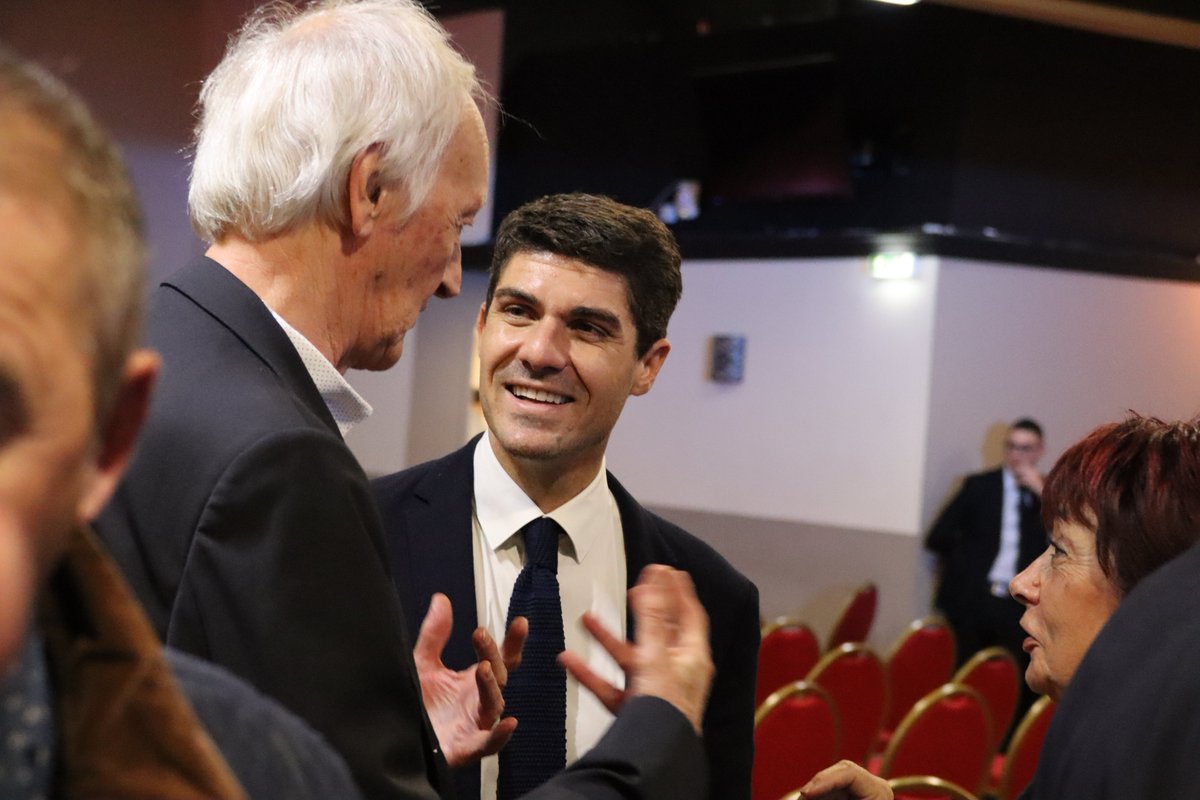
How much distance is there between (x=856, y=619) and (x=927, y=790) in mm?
4846

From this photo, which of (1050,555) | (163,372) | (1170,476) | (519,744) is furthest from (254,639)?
(1050,555)

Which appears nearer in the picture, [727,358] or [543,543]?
[543,543]

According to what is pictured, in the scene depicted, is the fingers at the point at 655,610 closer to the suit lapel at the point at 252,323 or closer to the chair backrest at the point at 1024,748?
the suit lapel at the point at 252,323

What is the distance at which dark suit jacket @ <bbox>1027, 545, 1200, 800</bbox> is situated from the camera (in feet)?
3.19

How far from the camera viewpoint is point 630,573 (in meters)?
2.08

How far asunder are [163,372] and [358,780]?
42 cm

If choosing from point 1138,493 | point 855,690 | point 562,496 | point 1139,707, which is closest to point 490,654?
point 562,496

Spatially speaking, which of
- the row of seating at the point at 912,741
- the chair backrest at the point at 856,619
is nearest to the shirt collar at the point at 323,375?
the row of seating at the point at 912,741

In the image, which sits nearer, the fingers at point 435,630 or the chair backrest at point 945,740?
the fingers at point 435,630

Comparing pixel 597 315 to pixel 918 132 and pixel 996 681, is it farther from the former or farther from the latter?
pixel 918 132

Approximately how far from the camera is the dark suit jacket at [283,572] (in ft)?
3.56

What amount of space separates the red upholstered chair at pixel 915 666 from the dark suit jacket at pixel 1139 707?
498cm

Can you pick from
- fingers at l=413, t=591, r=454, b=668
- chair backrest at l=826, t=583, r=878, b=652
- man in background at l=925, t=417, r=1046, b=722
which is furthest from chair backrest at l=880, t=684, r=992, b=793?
man in background at l=925, t=417, r=1046, b=722

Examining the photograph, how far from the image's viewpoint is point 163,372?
3.95ft
